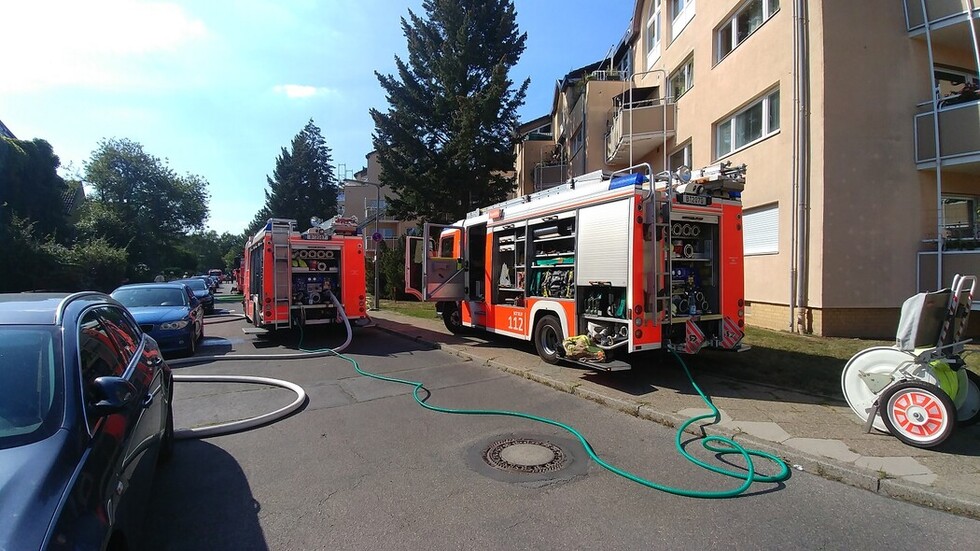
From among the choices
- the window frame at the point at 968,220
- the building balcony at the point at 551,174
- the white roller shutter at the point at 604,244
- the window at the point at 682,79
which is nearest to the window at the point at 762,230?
the window frame at the point at 968,220

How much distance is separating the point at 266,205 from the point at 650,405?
188 feet

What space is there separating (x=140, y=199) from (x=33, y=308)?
51.2 metres

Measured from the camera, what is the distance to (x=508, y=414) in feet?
19.1

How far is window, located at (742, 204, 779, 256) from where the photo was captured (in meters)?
12.4

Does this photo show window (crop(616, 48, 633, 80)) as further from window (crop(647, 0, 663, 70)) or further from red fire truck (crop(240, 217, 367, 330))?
red fire truck (crop(240, 217, 367, 330))

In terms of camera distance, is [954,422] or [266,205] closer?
[954,422]

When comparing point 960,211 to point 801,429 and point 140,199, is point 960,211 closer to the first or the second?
point 801,429

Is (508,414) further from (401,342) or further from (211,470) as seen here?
(401,342)

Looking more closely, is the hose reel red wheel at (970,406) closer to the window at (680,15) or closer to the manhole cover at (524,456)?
the manhole cover at (524,456)

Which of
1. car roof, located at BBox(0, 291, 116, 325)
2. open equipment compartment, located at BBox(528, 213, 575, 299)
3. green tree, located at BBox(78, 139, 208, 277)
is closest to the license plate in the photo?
open equipment compartment, located at BBox(528, 213, 575, 299)

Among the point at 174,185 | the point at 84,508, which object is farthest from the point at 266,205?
the point at 84,508

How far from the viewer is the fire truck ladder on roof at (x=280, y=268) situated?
37.3ft

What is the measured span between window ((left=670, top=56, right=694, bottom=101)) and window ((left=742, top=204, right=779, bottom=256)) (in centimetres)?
595

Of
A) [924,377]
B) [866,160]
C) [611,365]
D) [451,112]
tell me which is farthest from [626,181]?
[451,112]
